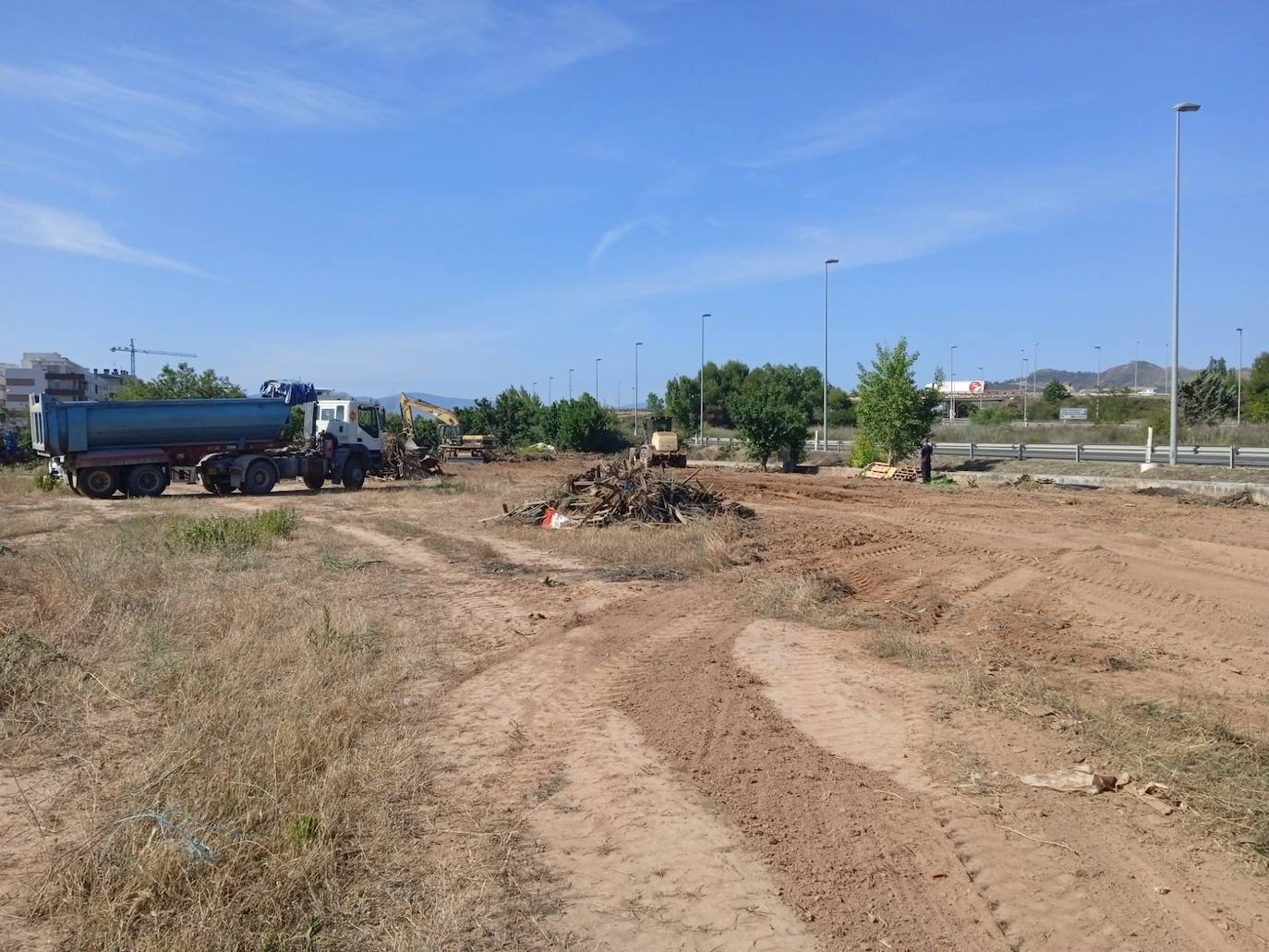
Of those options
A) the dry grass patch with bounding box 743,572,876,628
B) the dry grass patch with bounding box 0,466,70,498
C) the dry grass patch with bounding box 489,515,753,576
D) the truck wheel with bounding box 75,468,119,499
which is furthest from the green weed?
the dry grass patch with bounding box 0,466,70,498

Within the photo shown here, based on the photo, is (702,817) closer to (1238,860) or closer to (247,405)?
(1238,860)

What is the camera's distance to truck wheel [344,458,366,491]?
32562 millimetres

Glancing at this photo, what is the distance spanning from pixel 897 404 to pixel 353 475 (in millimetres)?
19803

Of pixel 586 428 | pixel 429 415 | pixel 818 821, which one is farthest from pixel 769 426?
pixel 818 821

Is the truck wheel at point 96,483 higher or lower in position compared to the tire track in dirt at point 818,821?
higher

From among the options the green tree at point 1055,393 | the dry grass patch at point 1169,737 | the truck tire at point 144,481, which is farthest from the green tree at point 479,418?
the green tree at point 1055,393

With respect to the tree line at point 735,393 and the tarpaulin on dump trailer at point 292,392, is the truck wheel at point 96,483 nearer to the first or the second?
the tarpaulin on dump trailer at point 292,392

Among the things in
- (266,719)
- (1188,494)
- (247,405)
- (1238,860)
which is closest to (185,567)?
(266,719)

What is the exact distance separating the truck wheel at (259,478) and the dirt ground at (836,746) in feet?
55.5

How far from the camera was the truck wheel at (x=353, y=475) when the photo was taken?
107ft

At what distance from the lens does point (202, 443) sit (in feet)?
97.5

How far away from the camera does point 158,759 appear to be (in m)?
5.74

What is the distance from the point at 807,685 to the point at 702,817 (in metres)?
3.11

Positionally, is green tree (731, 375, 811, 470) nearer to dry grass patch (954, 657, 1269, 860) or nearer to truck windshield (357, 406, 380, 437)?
truck windshield (357, 406, 380, 437)
